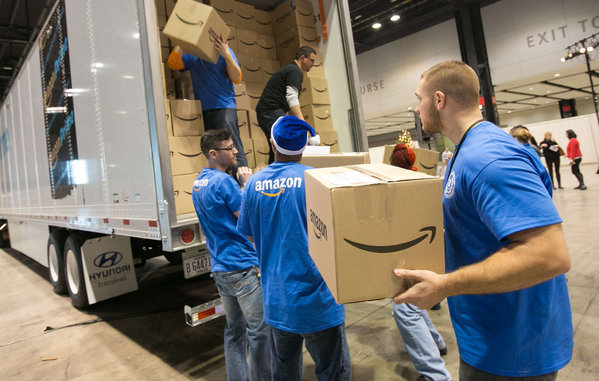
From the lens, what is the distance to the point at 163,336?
3754mm

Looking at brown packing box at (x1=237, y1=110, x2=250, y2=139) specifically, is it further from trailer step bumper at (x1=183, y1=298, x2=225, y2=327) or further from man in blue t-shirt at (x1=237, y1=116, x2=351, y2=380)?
man in blue t-shirt at (x1=237, y1=116, x2=351, y2=380)

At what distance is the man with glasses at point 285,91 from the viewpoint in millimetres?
3500

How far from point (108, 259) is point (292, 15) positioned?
374cm

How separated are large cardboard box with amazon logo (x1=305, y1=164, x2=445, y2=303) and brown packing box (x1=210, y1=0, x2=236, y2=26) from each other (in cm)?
388

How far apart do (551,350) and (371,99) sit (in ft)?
52.5

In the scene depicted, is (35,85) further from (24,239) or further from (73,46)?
(24,239)

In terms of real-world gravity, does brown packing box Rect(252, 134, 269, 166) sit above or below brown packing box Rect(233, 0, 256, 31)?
below

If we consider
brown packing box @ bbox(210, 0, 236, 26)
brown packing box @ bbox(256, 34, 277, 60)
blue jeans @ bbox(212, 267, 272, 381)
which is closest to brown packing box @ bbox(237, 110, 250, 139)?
brown packing box @ bbox(256, 34, 277, 60)

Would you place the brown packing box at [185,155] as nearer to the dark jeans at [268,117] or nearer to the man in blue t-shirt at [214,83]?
the man in blue t-shirt at [214,83]

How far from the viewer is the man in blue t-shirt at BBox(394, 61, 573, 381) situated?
0.85m

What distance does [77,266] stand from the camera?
4.34 metres

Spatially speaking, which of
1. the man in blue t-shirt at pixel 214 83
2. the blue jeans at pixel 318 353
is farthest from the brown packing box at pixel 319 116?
the blue jeans at pixel 318 353

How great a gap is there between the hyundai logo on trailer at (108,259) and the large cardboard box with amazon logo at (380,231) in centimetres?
407

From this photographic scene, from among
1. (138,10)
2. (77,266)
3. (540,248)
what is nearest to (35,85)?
(77,266)
